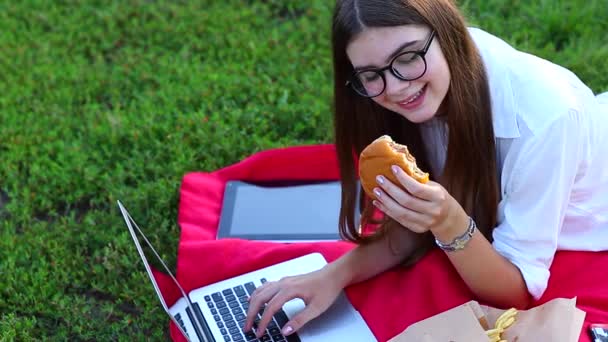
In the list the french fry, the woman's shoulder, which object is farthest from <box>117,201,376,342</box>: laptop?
the woman's shoulder

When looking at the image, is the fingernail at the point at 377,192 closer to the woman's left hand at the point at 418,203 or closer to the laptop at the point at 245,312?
the woman's left hand at the point at 418,203

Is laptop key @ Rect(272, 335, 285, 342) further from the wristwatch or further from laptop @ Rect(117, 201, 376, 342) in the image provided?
the wristwatch

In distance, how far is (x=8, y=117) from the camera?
3.86 metres

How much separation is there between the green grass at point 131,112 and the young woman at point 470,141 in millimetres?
810

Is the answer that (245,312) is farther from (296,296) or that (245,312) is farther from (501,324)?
(501,324)

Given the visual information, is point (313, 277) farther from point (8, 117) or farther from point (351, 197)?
point (8, 117)

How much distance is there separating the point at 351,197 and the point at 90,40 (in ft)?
7.71

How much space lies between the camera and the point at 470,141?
2.30 metres

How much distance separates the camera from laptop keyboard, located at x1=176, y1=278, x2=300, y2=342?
252 centimetres

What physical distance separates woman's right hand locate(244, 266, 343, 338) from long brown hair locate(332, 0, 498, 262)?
18 cm

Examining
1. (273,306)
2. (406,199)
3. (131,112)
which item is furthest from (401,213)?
(131,112)

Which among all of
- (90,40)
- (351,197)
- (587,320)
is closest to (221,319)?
(351,197)

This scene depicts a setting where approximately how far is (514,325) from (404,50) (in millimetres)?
761

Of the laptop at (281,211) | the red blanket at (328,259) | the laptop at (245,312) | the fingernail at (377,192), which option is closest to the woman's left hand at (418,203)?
the fingernail at (377,192)
